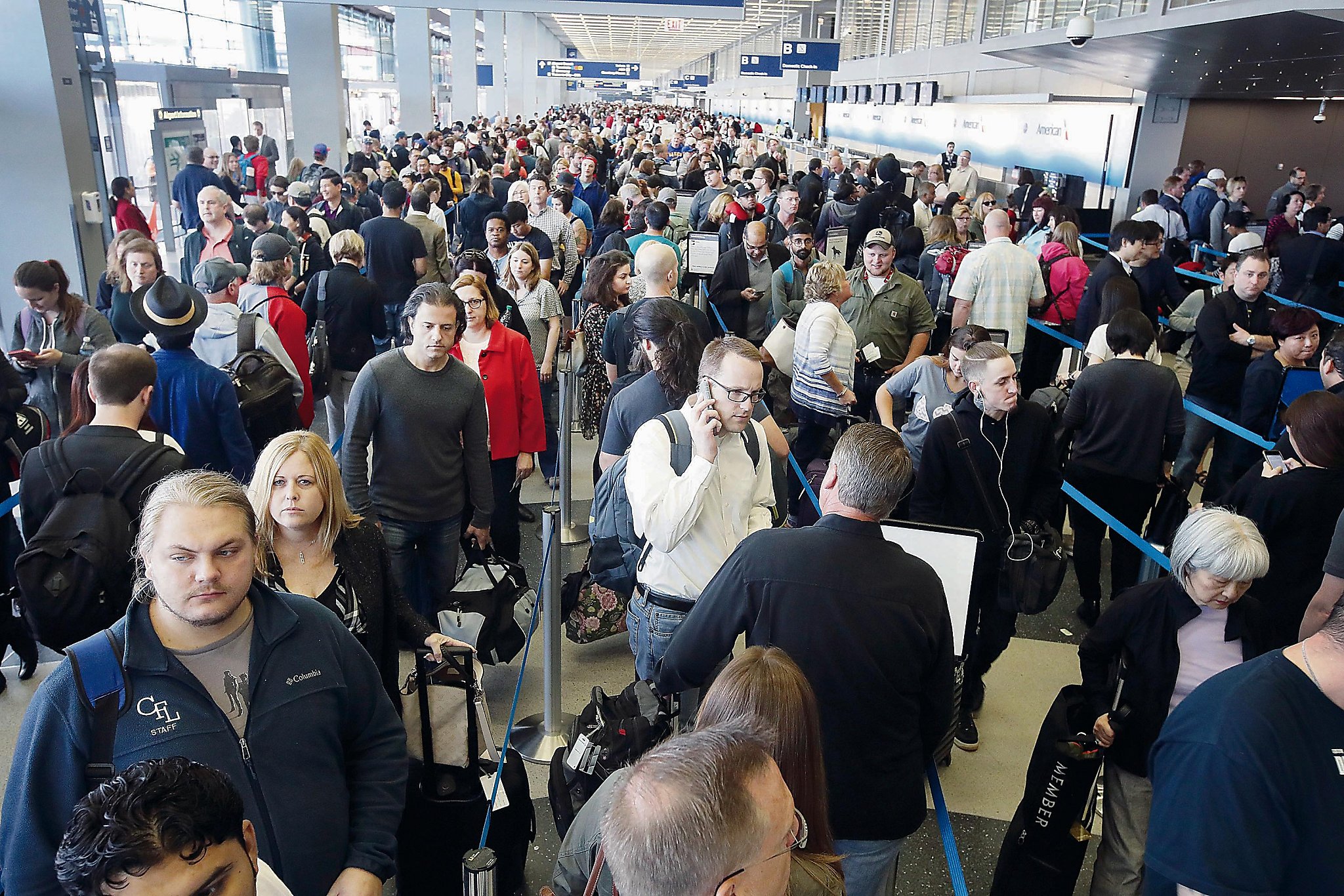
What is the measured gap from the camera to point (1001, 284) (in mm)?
6934

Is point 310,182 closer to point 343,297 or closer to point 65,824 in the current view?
point 343,297

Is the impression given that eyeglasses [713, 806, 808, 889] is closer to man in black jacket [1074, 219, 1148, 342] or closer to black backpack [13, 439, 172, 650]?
black backpack [13, 439, 172, 650]

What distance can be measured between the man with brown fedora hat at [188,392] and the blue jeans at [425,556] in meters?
0.78

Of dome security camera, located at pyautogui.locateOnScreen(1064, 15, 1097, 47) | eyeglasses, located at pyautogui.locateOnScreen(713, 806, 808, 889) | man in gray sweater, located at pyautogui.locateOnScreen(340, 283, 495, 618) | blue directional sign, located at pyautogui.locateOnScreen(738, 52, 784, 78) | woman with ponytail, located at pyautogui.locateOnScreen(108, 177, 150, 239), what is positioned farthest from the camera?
blue directional sign, located at pyautogui.locateOnScreen(738, 52, 784, 78)

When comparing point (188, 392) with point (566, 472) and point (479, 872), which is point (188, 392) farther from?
point (479, 872)

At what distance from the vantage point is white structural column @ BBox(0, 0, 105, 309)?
321 inches

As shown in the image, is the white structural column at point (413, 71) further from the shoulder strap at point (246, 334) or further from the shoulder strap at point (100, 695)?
the shoulder strap at point (100, 695)

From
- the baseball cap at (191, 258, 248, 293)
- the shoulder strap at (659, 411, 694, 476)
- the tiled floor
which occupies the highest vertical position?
the baseball cap at (191, 258, 248, 293)

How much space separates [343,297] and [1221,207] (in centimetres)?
1238

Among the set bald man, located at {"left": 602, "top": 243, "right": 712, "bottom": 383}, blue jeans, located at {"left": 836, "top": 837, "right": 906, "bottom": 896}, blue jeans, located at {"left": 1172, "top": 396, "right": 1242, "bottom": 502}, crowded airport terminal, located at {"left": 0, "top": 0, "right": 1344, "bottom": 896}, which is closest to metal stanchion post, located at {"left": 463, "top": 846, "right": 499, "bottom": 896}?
crowded airport terminal, located at {"left": 0, "top": 0, "right": 1344, "bottom": 896}

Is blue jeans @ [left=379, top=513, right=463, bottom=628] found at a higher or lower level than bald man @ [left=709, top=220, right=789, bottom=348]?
lower

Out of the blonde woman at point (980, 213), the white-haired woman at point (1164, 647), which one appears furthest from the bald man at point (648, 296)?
the blonde woman at point (980, 213)

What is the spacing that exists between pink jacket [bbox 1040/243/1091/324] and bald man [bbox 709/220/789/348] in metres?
2.45

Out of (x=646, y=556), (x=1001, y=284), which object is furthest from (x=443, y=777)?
(x=1001, y=284)
